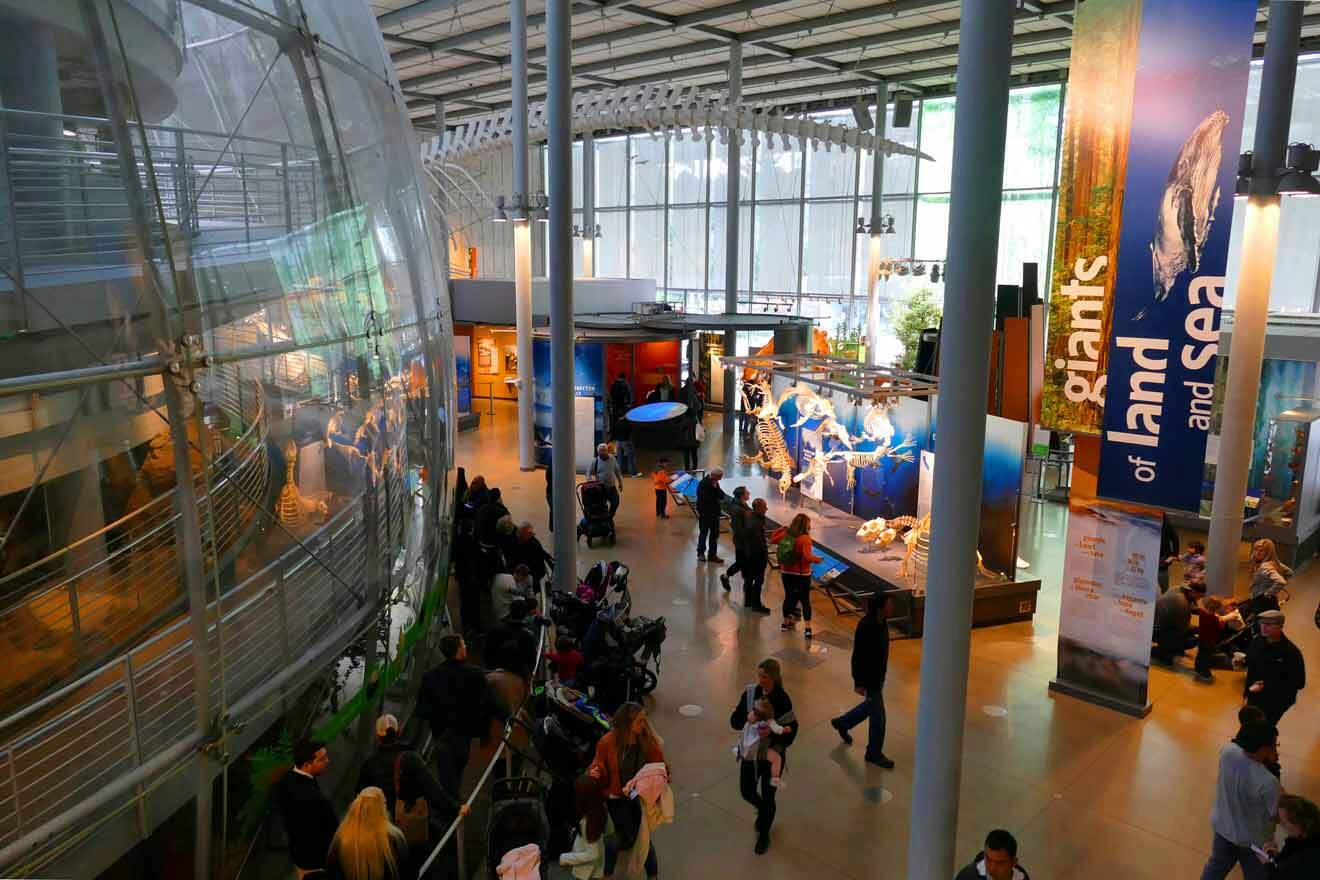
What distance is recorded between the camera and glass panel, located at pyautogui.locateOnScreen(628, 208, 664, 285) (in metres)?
A: 34.3

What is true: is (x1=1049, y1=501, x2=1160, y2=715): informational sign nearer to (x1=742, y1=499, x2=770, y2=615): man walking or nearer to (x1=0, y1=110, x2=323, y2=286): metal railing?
(x1=742, y1=499, x2=770, y2=615): man walking

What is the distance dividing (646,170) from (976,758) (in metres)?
29.3

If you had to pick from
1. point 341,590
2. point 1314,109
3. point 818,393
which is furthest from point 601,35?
point 341,590

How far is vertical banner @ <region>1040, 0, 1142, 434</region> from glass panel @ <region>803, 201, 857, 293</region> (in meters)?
21.4

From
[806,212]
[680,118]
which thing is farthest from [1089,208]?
[806,212]

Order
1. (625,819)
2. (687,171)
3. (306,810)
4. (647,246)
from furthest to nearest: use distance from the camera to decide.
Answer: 1. (647,246)
2. (687,171)
3. (625,819)
4. (306,810)

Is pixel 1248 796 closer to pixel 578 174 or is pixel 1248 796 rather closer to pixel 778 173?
pixel 778 173

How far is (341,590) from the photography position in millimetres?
5801

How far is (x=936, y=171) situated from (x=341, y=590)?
81.2 ft

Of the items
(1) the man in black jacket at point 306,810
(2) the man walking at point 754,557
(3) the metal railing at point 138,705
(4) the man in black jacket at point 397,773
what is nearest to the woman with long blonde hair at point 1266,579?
(2) the man walking at point 754,557

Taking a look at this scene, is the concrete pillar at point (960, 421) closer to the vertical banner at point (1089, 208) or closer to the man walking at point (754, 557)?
the vertical banner at point (1089, 208)

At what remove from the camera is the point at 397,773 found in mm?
5219

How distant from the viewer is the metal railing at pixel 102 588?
13.2 feet

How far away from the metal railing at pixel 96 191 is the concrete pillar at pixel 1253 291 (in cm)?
1017
